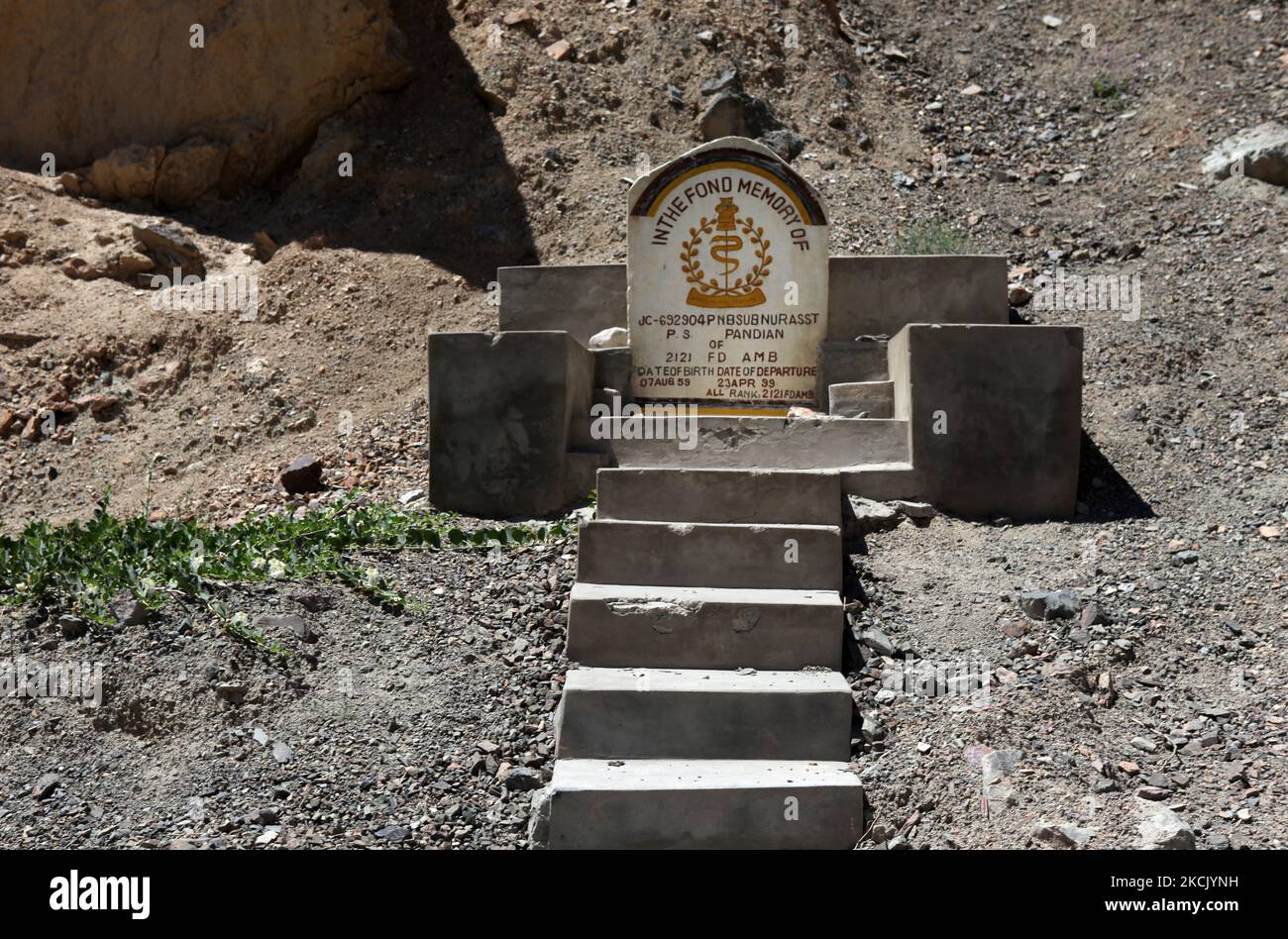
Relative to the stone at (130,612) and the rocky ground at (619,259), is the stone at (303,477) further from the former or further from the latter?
the stone at (130,612)

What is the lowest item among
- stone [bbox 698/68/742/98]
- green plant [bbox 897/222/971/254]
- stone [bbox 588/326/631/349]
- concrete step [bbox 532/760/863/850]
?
concrete step [bbox 532/760/863/850]

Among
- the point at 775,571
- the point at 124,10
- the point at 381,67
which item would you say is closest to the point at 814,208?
the point at 775,571

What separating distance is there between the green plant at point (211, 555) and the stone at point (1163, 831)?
2.91 m

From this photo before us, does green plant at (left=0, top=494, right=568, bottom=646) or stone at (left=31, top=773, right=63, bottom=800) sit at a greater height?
green plant at (left=0, top=494, right=568, bottom=646)

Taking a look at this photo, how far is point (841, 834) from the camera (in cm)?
459

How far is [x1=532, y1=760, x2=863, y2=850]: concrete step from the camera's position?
4535 millimetres

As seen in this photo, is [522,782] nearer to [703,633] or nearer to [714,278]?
[703,633]

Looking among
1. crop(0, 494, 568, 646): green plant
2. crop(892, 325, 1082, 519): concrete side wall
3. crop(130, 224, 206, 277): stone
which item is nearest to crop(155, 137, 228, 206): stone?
crop(130, 224, 206, 277): stone

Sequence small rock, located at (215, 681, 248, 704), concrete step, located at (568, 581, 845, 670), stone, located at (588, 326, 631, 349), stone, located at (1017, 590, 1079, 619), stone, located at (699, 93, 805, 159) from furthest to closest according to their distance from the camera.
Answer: stone, located at (699, 93, 805, 159)
stone, located at (588, 326, 631, 349)
stone, located at (1017, 590, 1079, 619)
concrete step, located at (568, 581, 845, 670)
small rock, located at (215, 681, 248, 704)

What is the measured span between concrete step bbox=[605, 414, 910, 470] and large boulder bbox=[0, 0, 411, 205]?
6.74 meters

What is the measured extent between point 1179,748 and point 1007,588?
1.11 meters

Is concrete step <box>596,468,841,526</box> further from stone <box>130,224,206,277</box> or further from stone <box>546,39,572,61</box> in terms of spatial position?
stone <box>546,39,572,61</box>
